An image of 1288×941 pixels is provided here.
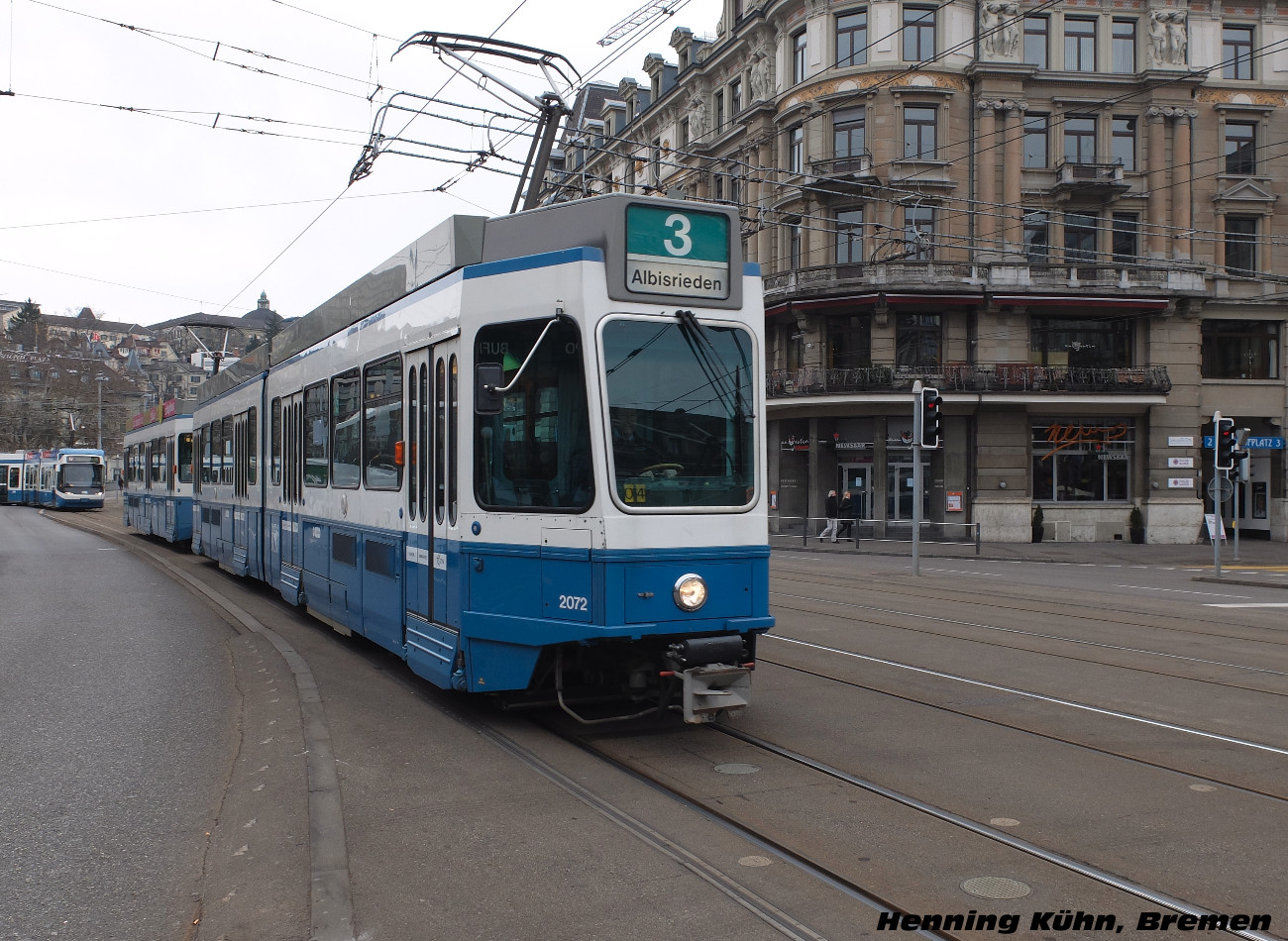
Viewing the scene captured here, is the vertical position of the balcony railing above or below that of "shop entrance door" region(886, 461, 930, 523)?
above

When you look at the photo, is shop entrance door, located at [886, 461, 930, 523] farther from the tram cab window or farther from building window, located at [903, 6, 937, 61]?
the tram cab window

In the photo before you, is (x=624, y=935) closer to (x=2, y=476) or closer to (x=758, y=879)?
(x=758, y=879)

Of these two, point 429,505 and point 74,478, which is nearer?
point 429,505

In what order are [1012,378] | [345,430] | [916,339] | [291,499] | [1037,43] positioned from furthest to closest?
[1037,43] < [916,339] < [1012,378] < [291,499] < [345,430]

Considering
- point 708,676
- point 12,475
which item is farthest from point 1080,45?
point 12,475

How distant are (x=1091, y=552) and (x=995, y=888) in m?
29.7

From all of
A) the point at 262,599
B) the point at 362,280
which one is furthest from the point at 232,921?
the point at 262,599

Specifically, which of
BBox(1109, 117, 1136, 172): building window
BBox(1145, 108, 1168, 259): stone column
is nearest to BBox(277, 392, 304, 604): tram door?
BBox(1145, 108, 1168, 259): stone column

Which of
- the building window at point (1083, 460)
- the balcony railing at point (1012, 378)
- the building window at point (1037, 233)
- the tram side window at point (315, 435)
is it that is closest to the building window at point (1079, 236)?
the building window at point (1037, 233)

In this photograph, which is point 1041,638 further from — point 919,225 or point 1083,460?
point 1083,460

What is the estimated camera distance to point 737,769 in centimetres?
645

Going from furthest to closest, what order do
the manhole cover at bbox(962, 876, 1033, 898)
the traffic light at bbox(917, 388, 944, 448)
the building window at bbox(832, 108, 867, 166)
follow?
the building window at bbox(832, 108, 867, 166), the traffic light at bbox(917, 388, 944, 448), the manhole cover at bbox(962, 876, 1033, 898)

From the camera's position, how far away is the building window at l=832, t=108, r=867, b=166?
3534 cm

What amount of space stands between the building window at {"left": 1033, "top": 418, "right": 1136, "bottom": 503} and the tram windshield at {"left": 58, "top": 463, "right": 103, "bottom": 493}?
145 feet
